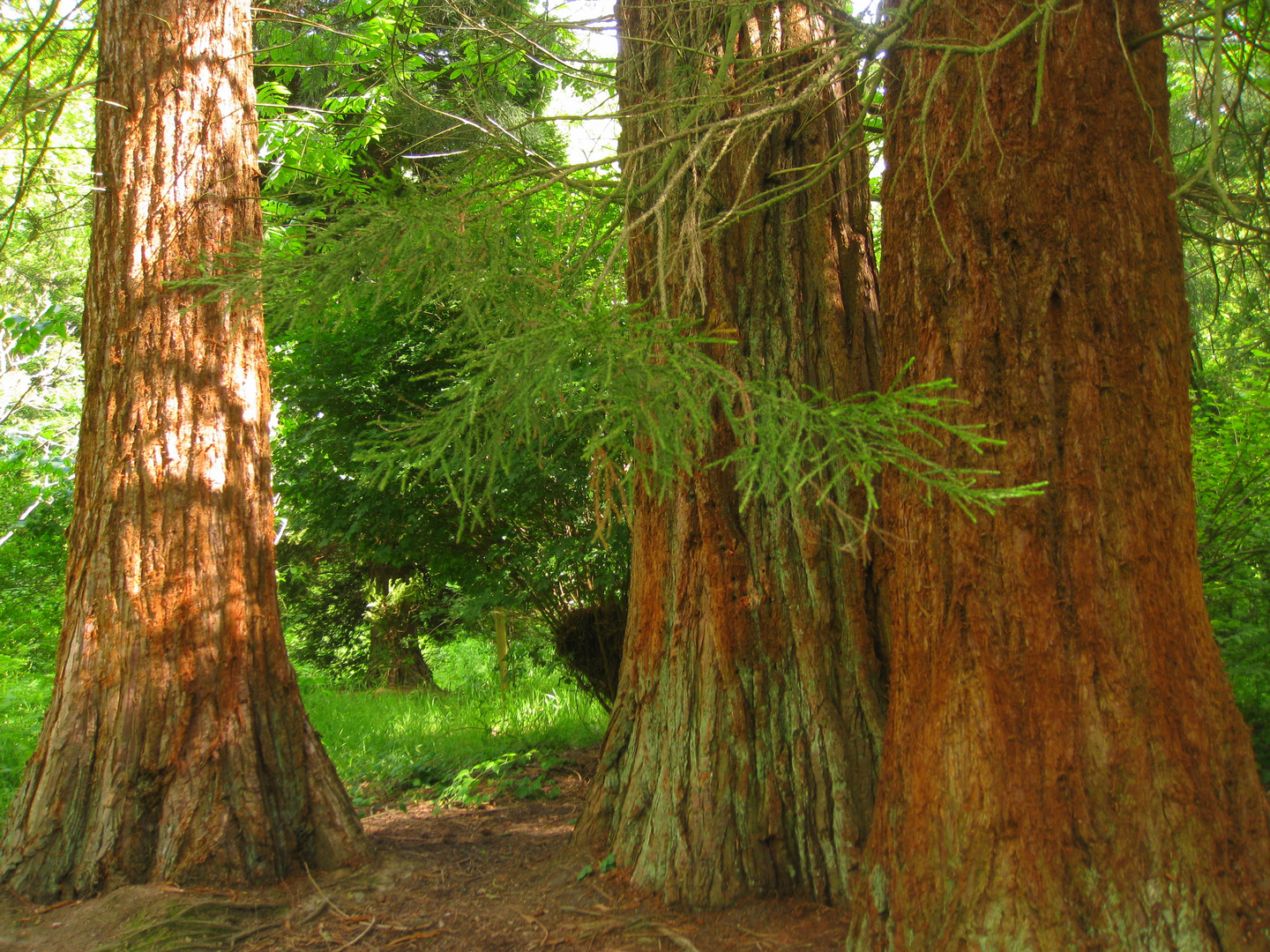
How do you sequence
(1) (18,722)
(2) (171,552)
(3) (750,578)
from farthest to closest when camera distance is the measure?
(1) (18,722)
(2) (171,552)
(3) (750,578)

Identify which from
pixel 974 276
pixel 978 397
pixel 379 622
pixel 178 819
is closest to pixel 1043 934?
pixel 978 397

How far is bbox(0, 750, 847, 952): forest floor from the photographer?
121 inches

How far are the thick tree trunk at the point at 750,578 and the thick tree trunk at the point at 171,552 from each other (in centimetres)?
151

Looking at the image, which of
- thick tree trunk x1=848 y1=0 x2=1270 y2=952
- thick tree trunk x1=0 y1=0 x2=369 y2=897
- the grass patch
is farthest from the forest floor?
the grass patch

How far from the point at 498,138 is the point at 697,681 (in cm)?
248

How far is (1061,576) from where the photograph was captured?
2.45 metres

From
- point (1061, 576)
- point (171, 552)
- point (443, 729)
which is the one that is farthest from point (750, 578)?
point (443, 729)

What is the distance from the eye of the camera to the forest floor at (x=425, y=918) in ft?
10.1

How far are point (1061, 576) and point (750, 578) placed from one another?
1.25 meters

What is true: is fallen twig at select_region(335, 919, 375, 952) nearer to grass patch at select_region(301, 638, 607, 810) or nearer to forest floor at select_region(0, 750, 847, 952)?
forest floor at select_region(0, 750, 847, 952)

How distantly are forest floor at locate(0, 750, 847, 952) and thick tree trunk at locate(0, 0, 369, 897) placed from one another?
14 centimetres

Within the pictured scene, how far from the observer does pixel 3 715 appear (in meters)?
6.43

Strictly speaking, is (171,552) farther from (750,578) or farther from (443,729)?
(443,729)

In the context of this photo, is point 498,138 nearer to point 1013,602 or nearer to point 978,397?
point 978,397
